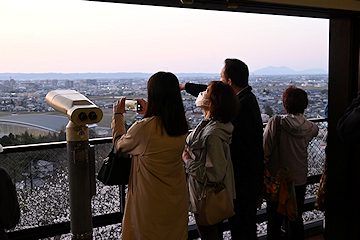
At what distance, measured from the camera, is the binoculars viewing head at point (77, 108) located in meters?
1.99

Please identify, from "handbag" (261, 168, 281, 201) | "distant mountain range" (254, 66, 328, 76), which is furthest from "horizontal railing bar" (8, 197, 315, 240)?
"distant mountain range" (254, 66, 328, 76)

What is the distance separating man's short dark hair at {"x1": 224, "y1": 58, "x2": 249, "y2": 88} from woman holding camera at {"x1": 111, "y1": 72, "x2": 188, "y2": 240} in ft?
2.05

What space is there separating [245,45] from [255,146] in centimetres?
101

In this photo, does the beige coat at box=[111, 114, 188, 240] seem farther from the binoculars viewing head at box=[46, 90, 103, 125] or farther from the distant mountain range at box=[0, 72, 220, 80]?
the distant mountain range at box=[0, 72, 220, 80]

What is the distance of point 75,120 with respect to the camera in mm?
1982

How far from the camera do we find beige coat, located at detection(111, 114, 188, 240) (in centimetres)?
198

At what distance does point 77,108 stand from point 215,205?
108cm

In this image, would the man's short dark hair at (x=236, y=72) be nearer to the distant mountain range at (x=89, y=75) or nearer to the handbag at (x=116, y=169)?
the distant mountain range at (x=89, y=75)

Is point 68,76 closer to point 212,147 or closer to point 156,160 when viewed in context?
point 156,160

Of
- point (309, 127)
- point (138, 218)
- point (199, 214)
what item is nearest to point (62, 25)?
point (138, 218)

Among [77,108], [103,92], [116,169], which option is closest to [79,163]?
[116,169]

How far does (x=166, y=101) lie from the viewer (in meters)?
1.99

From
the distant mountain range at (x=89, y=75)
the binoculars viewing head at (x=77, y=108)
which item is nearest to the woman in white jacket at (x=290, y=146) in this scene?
the distant mountain range at (x=89, y=75)

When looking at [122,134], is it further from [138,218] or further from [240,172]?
[240,172]
